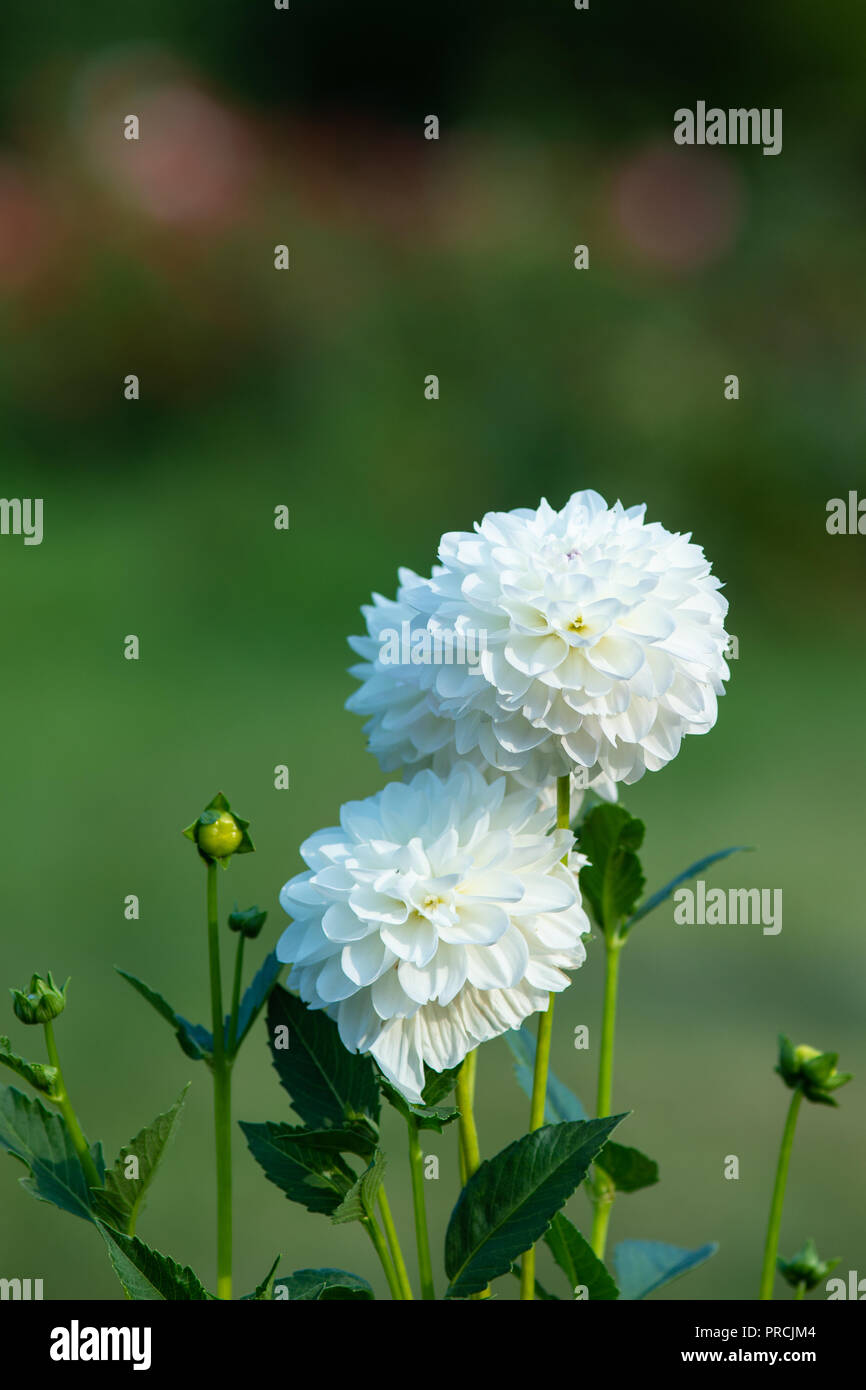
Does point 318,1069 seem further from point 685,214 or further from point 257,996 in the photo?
point 685,214

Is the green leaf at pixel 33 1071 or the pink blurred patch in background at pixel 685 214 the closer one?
the green leaf at pixel 33 1071

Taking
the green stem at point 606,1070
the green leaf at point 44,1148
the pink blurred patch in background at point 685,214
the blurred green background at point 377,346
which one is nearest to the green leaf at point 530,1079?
the green stem at point 606,1070

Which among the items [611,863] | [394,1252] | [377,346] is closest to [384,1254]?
[394,1252]

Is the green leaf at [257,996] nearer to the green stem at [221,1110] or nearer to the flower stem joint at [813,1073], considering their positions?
the green stem at [221,1110]

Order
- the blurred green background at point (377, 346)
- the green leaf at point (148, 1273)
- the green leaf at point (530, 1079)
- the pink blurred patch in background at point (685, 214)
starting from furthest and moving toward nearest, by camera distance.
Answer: the pink blurred patch in background at point (685, 214), the blurred green background at point (377, 346), the green leaf at point (530, 1079), the green leaf at point (148, 1273)

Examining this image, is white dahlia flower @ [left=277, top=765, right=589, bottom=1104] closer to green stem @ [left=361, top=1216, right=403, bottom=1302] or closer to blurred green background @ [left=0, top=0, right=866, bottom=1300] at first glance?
green stem @ [left=361, top=1216, right=403, bottom=1302]

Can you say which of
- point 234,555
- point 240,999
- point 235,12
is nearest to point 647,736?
point 240,999
